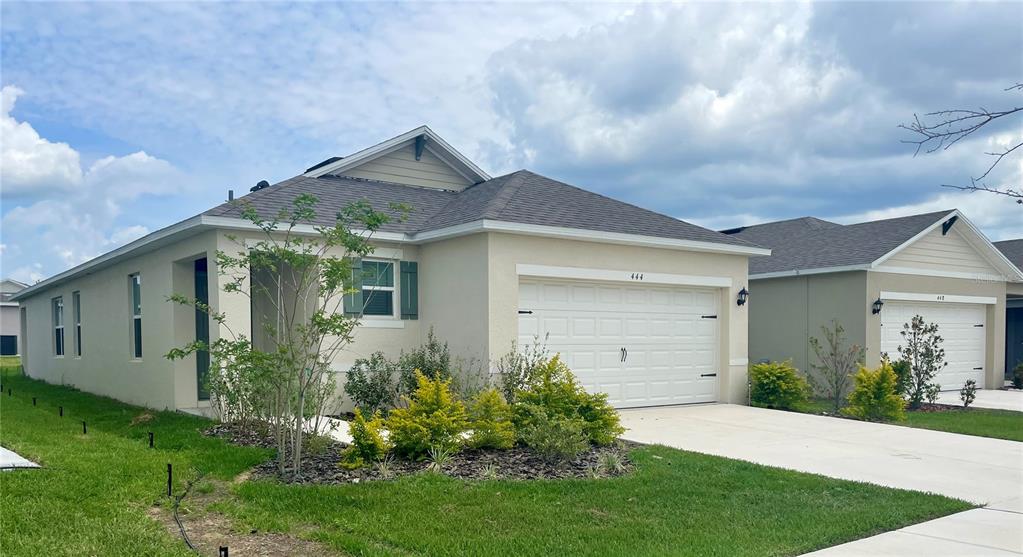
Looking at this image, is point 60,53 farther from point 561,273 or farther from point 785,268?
point 785,268

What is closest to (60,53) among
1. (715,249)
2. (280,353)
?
(280,353)

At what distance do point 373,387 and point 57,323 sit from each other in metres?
14.5

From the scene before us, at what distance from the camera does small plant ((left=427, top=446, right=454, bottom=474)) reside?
791 centimetres

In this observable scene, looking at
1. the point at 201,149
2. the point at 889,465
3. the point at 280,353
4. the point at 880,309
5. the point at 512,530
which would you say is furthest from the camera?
the point at 880,309

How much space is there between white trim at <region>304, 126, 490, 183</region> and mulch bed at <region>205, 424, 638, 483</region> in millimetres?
7472

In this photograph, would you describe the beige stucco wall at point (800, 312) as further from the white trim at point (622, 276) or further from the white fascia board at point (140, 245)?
the white fascia board at point (140, 245)

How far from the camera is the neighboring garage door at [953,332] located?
17953 mm

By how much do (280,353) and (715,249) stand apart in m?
9.18

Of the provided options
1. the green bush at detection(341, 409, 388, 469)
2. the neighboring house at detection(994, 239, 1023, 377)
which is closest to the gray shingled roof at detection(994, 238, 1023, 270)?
the neighboring house at detection(994, 239, 1023, 377)

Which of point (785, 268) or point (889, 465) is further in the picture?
point (785, 268)

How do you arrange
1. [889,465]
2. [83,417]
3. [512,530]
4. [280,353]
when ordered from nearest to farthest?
[512,530] < [280,353] < [889,465] < [83,417]

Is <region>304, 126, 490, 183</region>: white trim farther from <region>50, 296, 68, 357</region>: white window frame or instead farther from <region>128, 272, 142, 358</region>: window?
<region>50, 296, 68, 357</region>: white window frame

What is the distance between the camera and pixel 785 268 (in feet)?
61.8

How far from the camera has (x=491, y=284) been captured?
11961mm
